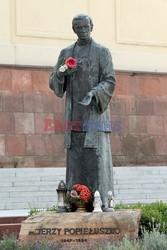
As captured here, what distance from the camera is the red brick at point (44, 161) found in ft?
64.2

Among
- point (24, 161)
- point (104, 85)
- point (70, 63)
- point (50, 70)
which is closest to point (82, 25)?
point (70, 63)

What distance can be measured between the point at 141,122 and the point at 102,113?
1235cm

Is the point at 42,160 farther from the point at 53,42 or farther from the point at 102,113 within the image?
the point at 102,113

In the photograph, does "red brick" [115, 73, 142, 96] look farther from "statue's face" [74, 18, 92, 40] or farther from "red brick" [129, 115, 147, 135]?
"statue's face" [74, 18, 92, 40]

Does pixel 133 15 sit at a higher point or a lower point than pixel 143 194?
higher

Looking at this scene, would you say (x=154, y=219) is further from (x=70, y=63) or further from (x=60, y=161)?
(x=60, y=161)

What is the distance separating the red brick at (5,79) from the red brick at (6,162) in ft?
6.44

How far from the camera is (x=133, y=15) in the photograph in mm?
22266

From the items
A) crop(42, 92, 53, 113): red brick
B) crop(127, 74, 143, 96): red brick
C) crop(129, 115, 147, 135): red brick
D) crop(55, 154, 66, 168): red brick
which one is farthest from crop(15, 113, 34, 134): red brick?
crop(127, 74, 143, 96): red brick

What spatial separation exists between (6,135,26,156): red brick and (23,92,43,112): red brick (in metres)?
0.85

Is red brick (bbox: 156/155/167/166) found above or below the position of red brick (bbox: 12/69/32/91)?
below

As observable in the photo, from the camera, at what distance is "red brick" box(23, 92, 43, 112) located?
781 inches

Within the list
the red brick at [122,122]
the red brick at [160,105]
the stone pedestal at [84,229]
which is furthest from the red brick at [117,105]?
the stone pedestal at [84,229]

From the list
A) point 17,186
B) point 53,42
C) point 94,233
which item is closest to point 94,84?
point 94,233
